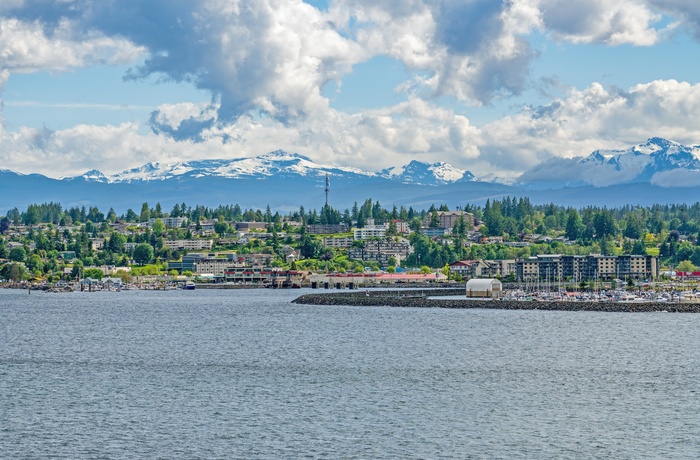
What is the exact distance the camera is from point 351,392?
1954 inches

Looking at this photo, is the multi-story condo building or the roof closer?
the roof

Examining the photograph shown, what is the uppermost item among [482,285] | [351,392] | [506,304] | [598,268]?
[598,268]

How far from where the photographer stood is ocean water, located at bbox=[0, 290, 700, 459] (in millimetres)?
38531

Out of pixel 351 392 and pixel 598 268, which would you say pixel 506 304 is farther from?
pixel 598 268

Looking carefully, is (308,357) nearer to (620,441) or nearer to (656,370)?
(656,370)

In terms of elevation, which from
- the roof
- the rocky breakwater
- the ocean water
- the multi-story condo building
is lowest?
the ocean water

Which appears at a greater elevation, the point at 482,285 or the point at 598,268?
the point at 598,268

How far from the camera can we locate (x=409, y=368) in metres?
58.7

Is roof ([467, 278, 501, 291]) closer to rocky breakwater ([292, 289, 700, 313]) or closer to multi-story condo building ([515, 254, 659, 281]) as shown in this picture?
rocky breakwater ([292, 289, 700, 313])

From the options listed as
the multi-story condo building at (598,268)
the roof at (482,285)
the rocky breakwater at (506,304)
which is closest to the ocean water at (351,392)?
the rocky breakwater at (506,304)

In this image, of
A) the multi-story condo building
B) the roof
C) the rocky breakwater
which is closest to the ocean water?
the rocky breakwater

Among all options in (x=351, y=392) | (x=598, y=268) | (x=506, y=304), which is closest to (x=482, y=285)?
(x=506, y=304)

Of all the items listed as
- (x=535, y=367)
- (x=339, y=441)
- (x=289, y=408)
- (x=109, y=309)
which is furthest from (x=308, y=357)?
(x=109, y=309)

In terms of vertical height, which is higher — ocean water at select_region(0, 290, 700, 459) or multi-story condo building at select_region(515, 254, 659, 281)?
multi-story condo building at select_region(515, 254, 659, 281)
